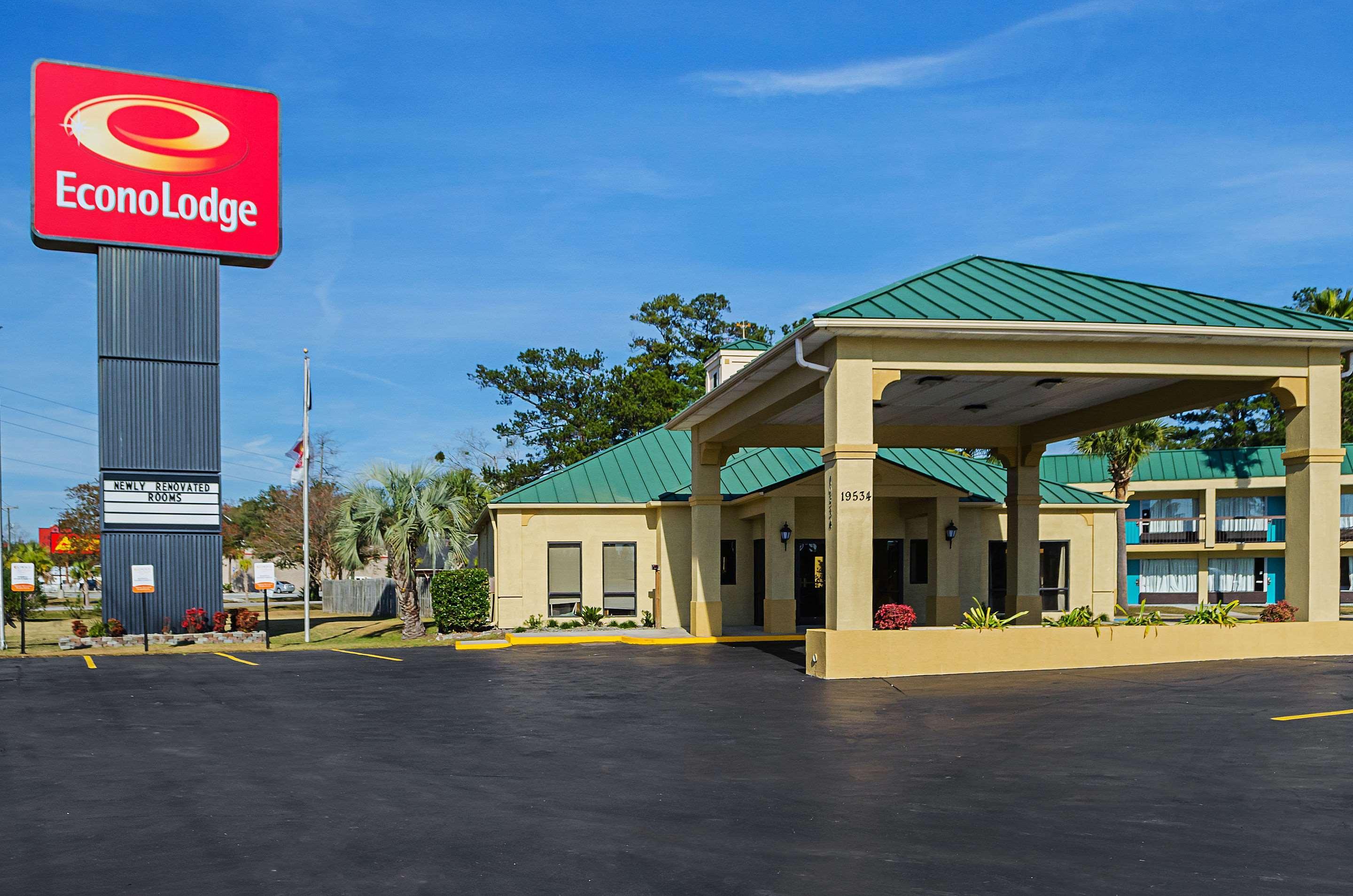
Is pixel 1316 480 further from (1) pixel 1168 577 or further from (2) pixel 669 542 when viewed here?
(1) pixel 1168 577

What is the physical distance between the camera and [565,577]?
97.4ft

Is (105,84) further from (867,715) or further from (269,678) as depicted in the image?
(867,715)

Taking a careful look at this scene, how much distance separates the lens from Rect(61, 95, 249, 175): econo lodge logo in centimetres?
2755

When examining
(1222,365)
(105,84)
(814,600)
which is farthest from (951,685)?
(105,84)

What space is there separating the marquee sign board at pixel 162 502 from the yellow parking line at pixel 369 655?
5.23 m

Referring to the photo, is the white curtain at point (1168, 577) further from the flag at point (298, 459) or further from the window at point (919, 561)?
the flag at point (298, 459)

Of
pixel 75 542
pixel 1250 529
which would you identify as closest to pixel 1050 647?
pixel 1250 529

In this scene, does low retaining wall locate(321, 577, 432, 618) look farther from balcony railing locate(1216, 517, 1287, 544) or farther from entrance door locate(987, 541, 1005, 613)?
balcony railing locate(1216, 517, 1287, 544)

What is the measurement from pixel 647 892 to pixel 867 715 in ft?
24.6

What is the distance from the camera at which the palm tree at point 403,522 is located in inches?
1226

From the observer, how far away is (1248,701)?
14016 millimetres

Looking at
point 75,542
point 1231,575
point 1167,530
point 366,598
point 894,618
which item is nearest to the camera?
point 894,618

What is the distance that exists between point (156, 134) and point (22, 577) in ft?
37.7

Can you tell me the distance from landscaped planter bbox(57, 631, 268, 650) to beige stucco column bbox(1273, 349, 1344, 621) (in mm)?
22355
